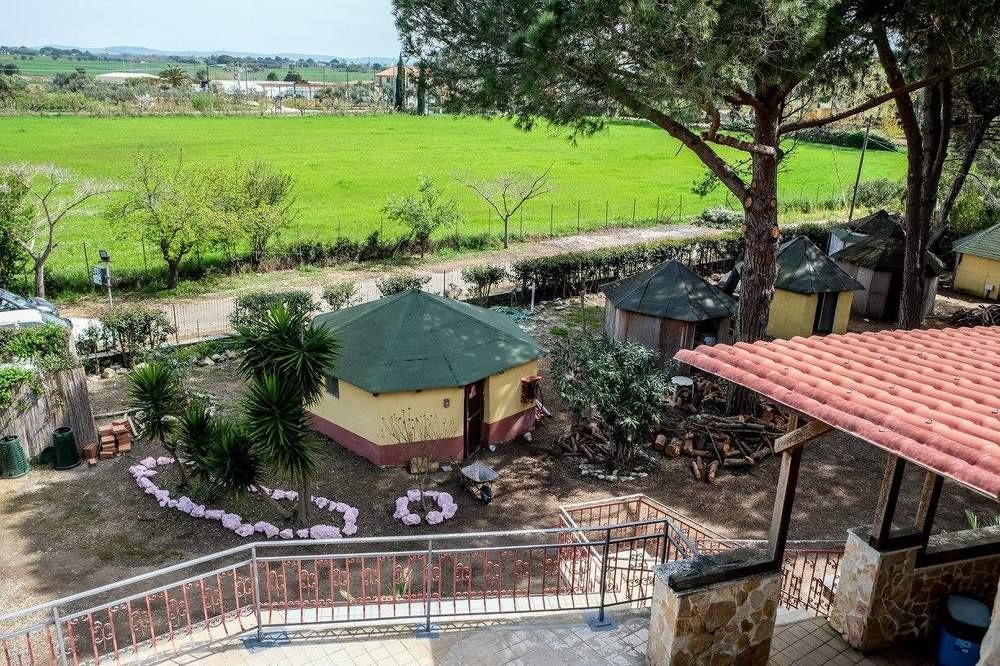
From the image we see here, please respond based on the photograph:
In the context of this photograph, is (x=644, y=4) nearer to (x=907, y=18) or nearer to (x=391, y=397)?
(x=907, y=18)

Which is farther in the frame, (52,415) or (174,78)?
(174,78)

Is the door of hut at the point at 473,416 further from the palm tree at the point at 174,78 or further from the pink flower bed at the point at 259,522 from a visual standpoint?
the palm tree at the point at 174,78

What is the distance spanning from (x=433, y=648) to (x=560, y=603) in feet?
5.67

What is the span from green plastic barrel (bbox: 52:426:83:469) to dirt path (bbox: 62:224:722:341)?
6.58 metres

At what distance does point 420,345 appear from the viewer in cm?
1509

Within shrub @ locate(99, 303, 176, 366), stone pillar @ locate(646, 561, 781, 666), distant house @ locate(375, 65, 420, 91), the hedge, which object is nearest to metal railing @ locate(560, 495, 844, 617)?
stone pillar @ locate(646, 561, 781, 666)

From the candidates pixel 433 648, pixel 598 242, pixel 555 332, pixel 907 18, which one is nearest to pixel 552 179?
pixel 598 242

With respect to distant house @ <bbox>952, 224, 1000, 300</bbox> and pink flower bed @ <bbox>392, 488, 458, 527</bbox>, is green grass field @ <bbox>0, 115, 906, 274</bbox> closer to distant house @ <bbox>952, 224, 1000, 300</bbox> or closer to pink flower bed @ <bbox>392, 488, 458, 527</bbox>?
distant house @ <bbox>952, 224, 1000, 300</bbox>

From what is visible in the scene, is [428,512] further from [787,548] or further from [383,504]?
[787,548]

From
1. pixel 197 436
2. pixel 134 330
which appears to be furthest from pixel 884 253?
pixel 134 330

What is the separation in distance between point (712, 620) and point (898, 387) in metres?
2.58

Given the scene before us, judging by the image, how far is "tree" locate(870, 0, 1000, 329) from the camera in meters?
14.4

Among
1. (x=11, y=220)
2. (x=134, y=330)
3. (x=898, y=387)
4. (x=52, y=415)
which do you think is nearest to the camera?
(x=898, y=387)

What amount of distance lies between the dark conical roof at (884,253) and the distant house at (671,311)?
764cm
